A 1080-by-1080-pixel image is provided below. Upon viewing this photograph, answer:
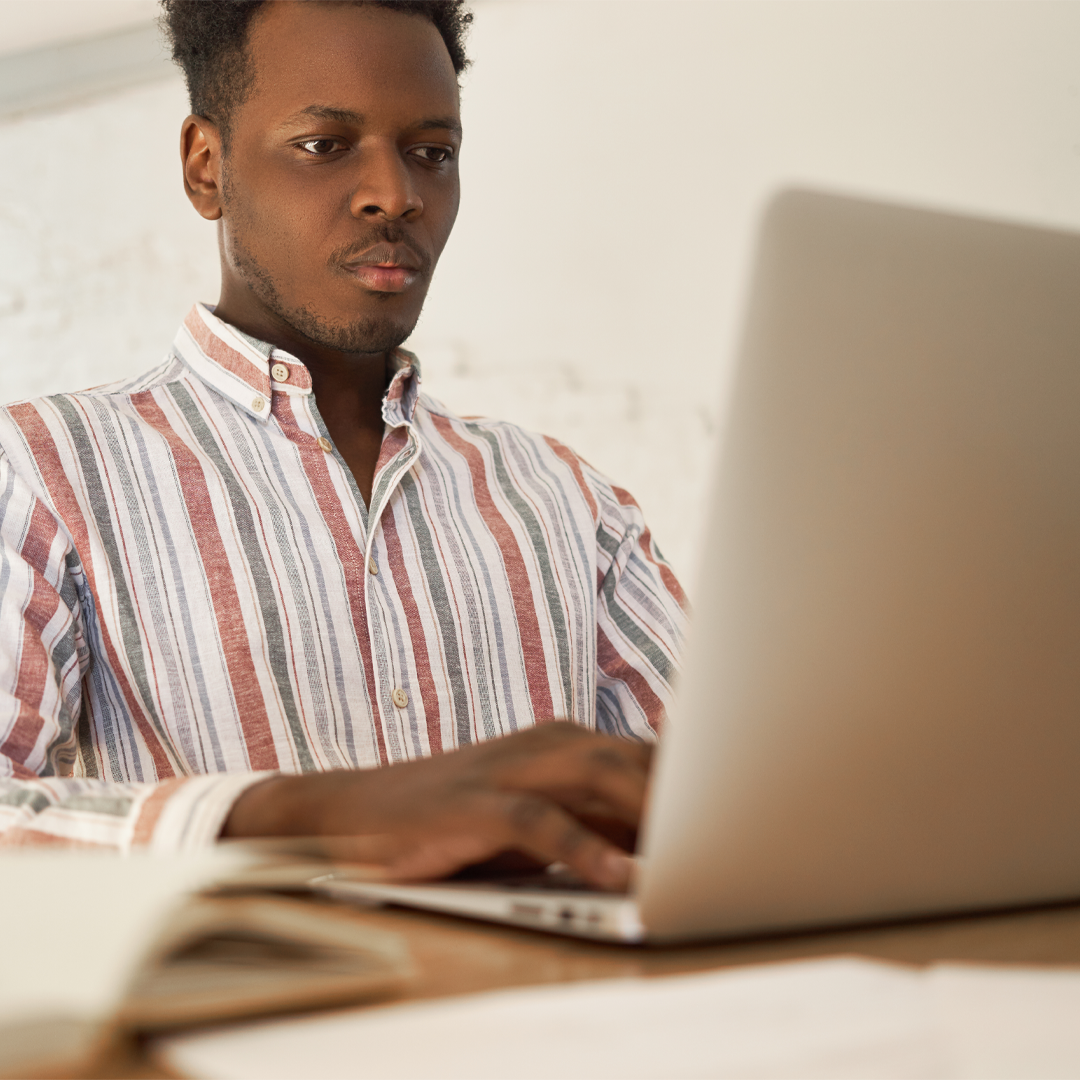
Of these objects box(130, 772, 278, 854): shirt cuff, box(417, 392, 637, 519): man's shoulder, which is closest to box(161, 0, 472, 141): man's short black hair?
box(417, 392, 637, 519): man's shoulder

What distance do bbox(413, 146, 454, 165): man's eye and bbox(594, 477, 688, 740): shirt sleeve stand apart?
1.24 ft

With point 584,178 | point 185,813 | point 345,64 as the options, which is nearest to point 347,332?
point 345,64

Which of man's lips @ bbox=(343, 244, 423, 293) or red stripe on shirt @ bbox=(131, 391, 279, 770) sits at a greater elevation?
man's lips @ bbox=(343, 244, 423, 293)

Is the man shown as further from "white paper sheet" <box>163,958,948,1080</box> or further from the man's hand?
"white paper sheet" <box>163,958,948,1080</box>

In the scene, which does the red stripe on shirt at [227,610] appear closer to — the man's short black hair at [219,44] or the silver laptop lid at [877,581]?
the man's short black hair at [219,44]

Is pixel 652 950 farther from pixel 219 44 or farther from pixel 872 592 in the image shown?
pixel 219 44

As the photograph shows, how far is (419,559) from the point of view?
3.48ft

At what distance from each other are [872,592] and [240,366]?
836 millimetres

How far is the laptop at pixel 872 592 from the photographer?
0.33 metres

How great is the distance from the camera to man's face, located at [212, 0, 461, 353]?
107 centimetres

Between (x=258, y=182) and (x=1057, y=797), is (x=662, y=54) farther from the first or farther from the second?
(x=1057, y=797)

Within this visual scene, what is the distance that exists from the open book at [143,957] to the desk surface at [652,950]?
2 centimetres

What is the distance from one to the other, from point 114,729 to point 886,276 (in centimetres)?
79

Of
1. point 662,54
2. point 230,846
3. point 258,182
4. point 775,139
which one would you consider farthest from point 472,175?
point 230,846
